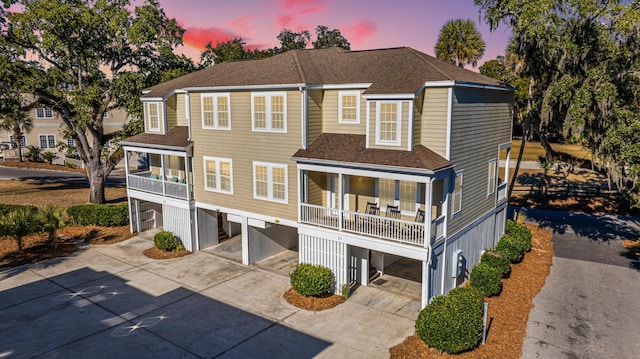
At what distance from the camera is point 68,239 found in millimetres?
24016

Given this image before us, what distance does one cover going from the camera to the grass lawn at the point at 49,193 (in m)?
31.5

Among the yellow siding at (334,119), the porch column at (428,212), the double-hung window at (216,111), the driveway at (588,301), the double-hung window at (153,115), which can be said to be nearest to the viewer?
the driveway at (588,301)

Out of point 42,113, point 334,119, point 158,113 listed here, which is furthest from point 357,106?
point 42,113

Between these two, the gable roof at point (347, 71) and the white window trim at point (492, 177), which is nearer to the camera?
the gable roof at point (347, 71)

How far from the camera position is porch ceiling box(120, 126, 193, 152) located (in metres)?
21.5

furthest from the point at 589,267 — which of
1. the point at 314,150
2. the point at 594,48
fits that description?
the point at 314,150

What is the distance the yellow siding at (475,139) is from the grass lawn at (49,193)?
25412 millimetres

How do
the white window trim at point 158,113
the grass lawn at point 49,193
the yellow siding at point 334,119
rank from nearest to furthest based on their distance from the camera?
the yellow siding at point 334,119 → the white window trim at point 158,113 → the grass lawn at point 49,193

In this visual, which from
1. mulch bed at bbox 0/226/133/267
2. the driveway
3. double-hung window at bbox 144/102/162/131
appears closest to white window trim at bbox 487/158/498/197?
the driveway

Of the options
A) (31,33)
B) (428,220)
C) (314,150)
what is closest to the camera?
(428,220)

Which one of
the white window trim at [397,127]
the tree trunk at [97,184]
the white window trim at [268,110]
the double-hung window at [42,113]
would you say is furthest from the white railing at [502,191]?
the double-hung window at [42,113]

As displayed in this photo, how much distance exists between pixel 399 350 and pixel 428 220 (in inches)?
167

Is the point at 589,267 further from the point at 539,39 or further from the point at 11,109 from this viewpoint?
the point at 11,109

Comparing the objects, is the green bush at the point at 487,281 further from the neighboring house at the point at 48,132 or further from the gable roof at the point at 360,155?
the neighboring house at the point at 48,132
